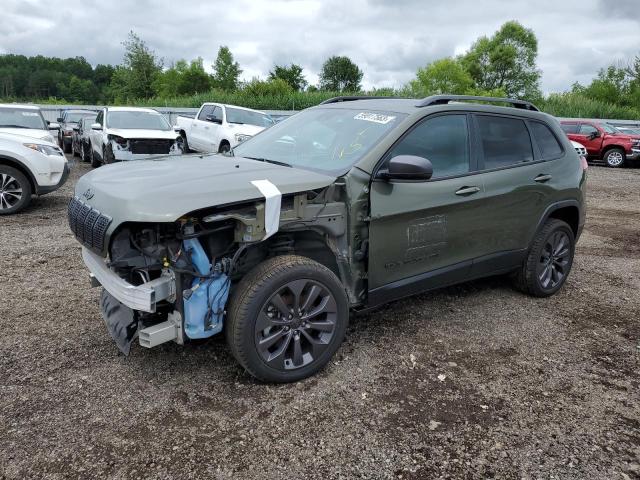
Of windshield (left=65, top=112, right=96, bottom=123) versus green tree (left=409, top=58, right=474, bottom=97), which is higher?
green tree (left=409, top=58, right=474, bottom=97)

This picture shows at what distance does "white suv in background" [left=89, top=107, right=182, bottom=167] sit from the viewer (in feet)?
37.0

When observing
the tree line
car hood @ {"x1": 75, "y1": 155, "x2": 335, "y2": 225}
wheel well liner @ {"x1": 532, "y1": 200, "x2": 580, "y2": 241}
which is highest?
the tree line

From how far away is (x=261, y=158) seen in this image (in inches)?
153

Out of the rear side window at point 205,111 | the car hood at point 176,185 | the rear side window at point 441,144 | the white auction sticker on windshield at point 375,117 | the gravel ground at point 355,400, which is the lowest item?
the gravel ground at point 355,400

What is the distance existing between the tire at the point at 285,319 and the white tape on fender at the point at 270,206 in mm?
239

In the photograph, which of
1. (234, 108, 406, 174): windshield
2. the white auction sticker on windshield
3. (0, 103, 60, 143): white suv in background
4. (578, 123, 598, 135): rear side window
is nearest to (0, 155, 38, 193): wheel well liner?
(0, 103, 60, 143): white suv in background

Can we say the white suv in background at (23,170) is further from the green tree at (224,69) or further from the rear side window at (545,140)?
the green tree at (224,69)

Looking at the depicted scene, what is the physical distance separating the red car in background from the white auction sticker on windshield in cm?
1751

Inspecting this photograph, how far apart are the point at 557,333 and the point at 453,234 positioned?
4.14 ft

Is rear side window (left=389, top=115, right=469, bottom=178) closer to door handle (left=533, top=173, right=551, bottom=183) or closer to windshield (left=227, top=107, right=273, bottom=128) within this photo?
door handle (left=533, top=173, right=551, bottom=183)

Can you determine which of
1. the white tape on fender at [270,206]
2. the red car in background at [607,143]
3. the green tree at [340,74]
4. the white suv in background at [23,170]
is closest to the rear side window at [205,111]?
the white suv in background at [23,170]

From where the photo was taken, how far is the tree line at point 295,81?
35.4 meters

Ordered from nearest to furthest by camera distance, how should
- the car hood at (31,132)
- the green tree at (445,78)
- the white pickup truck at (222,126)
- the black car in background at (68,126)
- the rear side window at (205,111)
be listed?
the car hood at (31,132)
the white pickup truck at (222,126)
the rear side window at (205,111)
the black car in background at (68,126)
the green tree at (445,78)

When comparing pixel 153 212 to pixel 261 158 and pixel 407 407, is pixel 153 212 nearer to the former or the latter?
pixel 261 158
